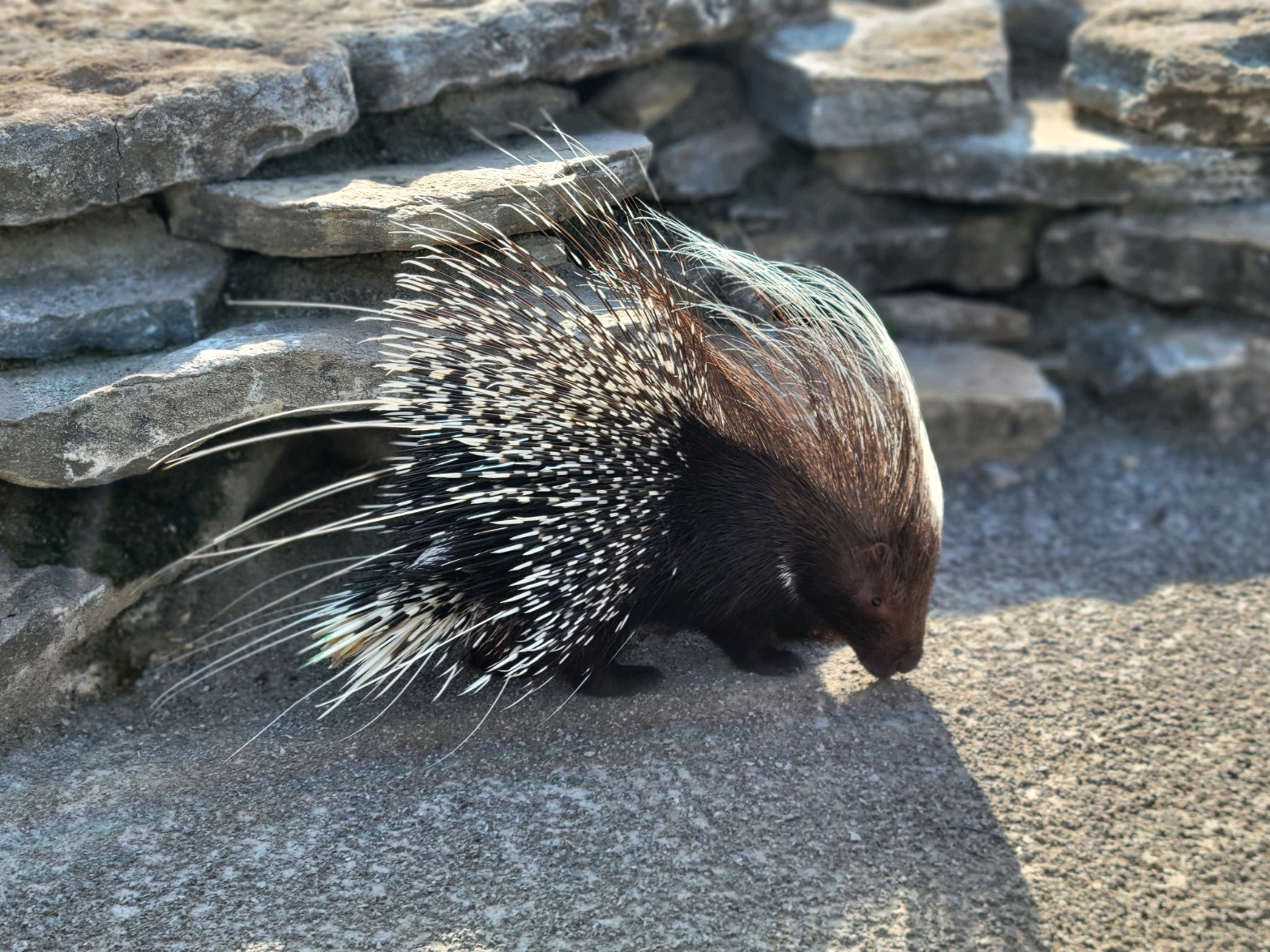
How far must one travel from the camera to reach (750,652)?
285 cm

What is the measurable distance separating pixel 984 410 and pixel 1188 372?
2.84 feet

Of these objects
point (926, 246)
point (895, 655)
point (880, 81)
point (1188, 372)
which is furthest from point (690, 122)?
point (895, 655)

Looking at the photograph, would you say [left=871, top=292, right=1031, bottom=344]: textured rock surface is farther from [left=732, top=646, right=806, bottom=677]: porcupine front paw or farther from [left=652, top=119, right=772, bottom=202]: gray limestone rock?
[left=732, top=646, right=806, bottom=677]: porcupine front paw

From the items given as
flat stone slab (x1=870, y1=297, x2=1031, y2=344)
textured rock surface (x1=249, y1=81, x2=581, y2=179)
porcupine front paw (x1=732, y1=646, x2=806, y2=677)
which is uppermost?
textured rock surface (x1=249, y1=81, x2=581, y2=179)

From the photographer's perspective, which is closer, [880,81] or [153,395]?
[153,395]

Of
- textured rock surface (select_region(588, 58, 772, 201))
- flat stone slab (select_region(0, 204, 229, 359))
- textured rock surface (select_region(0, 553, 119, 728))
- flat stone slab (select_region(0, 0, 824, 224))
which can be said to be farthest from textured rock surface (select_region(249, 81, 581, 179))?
textured rock surface (select_region(0, 553, 119, 728))

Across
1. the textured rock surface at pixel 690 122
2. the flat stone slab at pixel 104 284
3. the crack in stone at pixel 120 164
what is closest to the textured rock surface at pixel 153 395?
the flat stone slab at pixel 104 284

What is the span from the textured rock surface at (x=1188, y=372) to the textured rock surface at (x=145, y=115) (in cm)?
312

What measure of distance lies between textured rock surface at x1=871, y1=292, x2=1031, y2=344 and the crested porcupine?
70.2 inches

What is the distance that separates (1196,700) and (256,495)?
8.26 feet

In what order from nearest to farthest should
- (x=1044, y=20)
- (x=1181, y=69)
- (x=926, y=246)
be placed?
(x=1181, y=69) < (x=926, y=246) < (x=1044, y=20)

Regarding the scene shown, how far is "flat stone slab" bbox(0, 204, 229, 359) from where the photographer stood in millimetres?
2678

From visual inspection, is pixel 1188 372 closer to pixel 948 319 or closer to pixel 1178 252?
pixel 1178 252

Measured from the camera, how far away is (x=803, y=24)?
4.54 m
